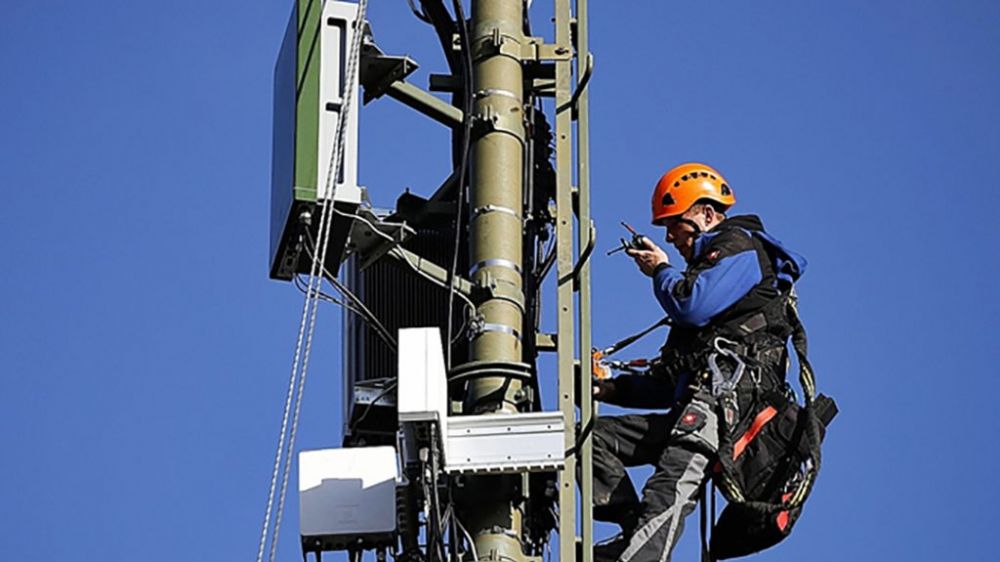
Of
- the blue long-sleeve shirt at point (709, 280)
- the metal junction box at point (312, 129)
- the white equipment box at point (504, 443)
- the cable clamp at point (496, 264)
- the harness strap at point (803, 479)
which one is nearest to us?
the white equipment box at point (504, 443)

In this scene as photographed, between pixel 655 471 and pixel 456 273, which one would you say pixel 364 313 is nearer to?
pixel 456 273

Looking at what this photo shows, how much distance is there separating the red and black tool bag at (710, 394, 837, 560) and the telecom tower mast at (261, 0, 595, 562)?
896mm

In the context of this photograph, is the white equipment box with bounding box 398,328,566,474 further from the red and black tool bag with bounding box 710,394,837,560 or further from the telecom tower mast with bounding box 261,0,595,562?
the red and black tool bag with bounding box 710,394,837,560

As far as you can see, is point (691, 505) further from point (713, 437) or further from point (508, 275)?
point (508, 275)

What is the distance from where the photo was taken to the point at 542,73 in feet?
30.4

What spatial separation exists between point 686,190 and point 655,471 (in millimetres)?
1729

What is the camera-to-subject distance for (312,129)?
28.5 feet

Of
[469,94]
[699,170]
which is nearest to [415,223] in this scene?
[469,94]

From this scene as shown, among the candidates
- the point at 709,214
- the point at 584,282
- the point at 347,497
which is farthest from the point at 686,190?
the point at 347,497

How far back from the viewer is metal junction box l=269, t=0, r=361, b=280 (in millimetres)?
8602

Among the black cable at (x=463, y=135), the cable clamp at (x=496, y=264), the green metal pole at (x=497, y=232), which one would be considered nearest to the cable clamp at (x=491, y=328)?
the green metal pole at (x=497, y=232)

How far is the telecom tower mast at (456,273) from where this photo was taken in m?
7.99

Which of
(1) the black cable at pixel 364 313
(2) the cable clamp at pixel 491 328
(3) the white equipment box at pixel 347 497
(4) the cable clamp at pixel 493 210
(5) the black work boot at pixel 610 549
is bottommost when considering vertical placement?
(5) the black work boot at pixel 610 549

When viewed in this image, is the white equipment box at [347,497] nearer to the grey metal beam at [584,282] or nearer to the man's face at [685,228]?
the grey metal beam at [584,282]
